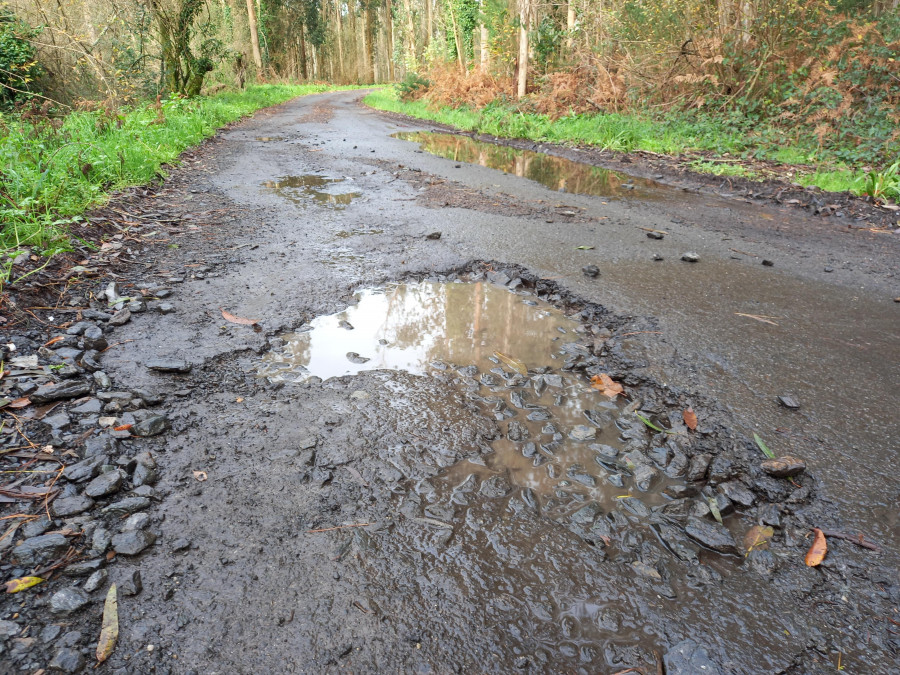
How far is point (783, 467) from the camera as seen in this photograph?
→ 1775mm

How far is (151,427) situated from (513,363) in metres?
1.62

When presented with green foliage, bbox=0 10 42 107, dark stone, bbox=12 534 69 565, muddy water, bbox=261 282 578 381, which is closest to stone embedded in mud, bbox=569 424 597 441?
muddy water, bbox=261 282 578 381

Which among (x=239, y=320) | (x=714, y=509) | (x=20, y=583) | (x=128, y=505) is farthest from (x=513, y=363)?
(x=20, y=583)

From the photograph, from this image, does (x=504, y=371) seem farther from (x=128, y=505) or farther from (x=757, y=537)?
(x=128, y=505)

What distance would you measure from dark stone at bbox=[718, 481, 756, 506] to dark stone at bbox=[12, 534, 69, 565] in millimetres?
2092

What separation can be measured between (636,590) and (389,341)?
172cm

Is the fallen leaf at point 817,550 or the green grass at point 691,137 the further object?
the green grass at point 691,137

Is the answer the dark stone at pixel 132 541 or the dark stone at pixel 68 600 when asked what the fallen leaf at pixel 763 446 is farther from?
the dark stone at pixel 68 600

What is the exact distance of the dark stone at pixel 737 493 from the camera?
5.54 ft

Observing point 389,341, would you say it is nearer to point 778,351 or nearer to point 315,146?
point 778,351

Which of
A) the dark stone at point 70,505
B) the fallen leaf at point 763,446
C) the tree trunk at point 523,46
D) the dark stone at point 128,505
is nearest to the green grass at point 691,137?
the tree trunk at point 523,46

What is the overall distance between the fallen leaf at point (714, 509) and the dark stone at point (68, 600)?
186 cm

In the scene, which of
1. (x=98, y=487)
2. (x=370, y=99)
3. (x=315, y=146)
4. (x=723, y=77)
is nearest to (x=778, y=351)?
(x=98, y=487)

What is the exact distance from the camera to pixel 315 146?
364 inches
